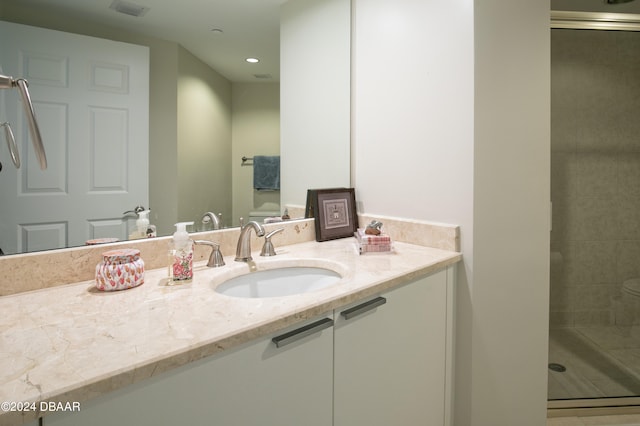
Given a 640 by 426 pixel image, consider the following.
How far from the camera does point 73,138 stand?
39.7 inches

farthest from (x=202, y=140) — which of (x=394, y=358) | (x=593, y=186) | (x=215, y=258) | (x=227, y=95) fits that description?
(x=593, y=186)

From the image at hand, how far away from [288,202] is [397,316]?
763 mm

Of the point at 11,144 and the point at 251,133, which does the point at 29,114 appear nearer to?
the point at 11,144

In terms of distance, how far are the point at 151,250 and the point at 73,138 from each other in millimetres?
398

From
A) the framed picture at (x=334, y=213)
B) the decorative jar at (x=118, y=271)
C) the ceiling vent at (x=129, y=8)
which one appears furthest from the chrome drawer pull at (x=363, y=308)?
the ceiling vent at (x=129, y=8)

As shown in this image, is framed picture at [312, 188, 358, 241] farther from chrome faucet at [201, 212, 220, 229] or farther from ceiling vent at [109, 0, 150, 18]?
ceiling vent at [109, 0, 150, 18]

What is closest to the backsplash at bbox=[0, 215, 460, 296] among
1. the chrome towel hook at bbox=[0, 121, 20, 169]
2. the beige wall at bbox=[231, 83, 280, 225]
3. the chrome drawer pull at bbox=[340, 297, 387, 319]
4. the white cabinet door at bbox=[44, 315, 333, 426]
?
the beige wall at bbox=[231, 83, 280, 225]

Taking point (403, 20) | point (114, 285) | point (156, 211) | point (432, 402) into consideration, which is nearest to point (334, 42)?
point (403, 20)

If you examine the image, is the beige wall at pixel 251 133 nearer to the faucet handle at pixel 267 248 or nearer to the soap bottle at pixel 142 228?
the faucet handle at pixel 267 248

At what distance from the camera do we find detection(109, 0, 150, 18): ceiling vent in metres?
1.09

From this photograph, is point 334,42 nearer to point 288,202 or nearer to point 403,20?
point 403,20

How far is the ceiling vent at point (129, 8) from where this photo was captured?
1.09 meters

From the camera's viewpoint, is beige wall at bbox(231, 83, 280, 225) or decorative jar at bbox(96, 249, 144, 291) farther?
beige wall at bbox(231, 83, 280, 225)

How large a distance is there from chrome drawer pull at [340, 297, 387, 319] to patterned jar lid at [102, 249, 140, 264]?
603mm
